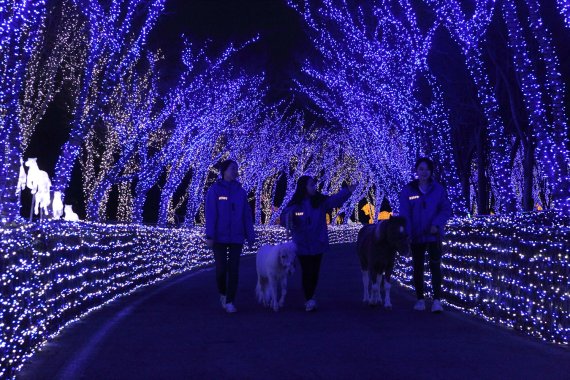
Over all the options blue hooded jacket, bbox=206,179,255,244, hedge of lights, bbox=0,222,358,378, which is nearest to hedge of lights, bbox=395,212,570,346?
blue hooded jacket, bbox=206,179,255,244

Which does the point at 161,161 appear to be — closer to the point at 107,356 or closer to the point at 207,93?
the point at 207,93

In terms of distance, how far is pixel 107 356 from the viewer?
789 centimetres


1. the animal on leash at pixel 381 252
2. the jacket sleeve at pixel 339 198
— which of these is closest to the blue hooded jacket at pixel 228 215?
the jacket sleeve at pixel 339 198

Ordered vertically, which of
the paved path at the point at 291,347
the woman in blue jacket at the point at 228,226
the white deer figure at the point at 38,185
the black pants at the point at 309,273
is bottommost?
the paved path at the point at 291,347

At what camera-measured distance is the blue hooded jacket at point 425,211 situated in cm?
1112

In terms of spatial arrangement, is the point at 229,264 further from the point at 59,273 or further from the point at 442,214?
the point at 442,214

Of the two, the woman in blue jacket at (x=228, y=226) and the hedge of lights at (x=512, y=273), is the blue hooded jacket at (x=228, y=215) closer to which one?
the woman in blue jacket at (x=228, y=226)

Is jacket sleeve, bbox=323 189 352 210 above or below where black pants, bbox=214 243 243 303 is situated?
above

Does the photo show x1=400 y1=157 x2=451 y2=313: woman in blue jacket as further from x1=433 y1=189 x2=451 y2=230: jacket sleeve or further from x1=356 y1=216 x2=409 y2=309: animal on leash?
x1=356 y1=216 x2=409 y2=309: animal on leash

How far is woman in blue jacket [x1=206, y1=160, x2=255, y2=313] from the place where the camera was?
37.1 feet

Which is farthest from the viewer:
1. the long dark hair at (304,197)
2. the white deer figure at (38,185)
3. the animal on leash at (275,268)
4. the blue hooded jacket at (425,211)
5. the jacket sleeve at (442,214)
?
the white deer figure at (38,185)

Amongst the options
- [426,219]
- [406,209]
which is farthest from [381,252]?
[426,219]

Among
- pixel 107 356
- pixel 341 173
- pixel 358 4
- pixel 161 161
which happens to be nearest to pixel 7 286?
pixel 107 356

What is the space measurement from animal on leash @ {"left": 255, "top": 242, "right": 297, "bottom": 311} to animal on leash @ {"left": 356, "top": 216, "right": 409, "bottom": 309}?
103cm
